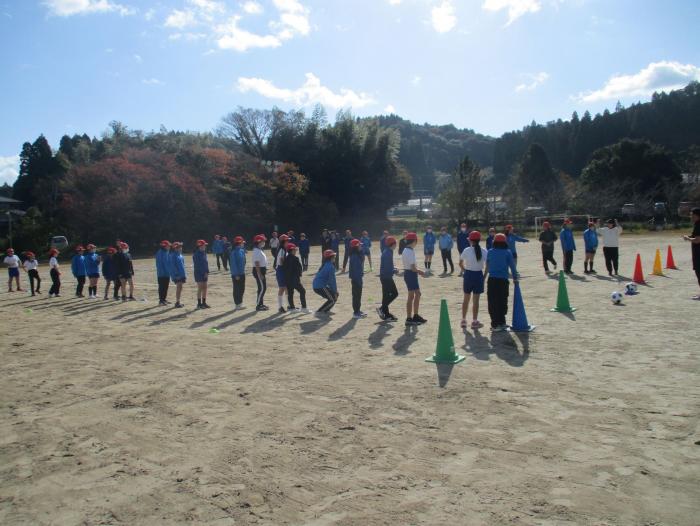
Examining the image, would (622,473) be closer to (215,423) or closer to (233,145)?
(215,423)

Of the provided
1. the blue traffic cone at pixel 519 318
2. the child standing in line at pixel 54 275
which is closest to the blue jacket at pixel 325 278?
the blue traffic cone at pixel 519 318

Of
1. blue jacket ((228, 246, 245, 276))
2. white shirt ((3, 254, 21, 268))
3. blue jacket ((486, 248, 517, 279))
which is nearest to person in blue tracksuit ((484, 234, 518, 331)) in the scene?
blue jacket ((486, 248, 517, 279))

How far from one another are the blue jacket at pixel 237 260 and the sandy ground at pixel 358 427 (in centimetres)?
344

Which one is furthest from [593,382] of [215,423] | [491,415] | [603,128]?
[603,128]

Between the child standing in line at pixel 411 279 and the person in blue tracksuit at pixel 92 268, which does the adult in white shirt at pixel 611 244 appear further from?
the person in blue tracksuit at pixel 92 268

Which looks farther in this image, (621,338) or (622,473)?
(621,338)

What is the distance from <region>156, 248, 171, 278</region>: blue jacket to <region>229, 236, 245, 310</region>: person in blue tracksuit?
1.96 m

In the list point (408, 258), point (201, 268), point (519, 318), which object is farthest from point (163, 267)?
point (519, 318)

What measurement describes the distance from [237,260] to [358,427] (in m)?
8.61

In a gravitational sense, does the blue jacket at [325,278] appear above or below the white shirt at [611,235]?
below

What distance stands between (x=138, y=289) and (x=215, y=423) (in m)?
14.5

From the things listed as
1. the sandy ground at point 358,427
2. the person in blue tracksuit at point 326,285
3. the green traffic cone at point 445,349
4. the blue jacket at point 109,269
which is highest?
the blue jacket at point 109,269

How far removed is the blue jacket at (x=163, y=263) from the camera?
14164 mm

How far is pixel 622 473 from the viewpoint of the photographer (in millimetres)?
4270
